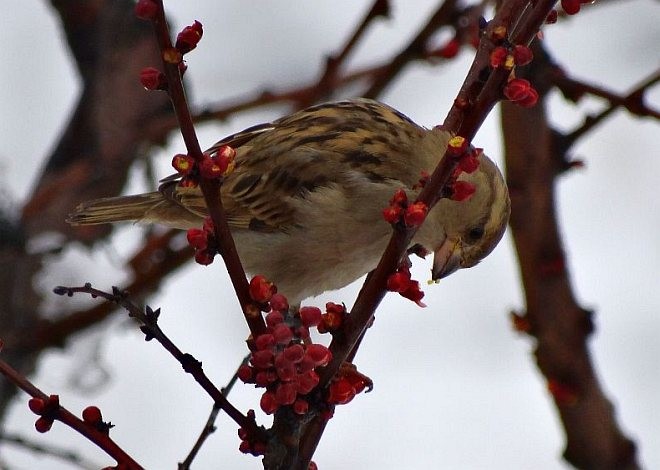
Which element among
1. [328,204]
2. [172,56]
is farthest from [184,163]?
[328,204]

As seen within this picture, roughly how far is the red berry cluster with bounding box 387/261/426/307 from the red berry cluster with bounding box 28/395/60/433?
881mm

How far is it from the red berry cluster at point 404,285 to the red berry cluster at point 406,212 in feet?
0.54

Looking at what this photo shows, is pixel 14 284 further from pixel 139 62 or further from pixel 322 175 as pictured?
pixel 322 175

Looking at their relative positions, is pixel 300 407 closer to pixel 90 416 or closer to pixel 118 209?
pixel 90 416

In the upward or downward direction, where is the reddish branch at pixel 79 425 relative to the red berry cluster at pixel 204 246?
downward

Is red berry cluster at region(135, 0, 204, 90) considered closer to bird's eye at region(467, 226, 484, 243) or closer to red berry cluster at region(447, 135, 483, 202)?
red berry cluster at region(447, 135, 483, 202)

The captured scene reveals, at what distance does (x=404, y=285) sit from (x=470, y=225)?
1.79m

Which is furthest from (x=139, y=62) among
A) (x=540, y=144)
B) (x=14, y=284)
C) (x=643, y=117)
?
(x=643, y=117)

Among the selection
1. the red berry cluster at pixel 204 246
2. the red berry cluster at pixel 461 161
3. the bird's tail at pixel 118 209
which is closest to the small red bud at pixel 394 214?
the red berry cluster at pixel 461 161

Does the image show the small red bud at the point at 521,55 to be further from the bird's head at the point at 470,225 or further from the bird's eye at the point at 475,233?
the bird's eye at the point at 475,233

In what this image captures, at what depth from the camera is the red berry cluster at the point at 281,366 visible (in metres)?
2.84

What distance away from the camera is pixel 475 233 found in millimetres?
4625

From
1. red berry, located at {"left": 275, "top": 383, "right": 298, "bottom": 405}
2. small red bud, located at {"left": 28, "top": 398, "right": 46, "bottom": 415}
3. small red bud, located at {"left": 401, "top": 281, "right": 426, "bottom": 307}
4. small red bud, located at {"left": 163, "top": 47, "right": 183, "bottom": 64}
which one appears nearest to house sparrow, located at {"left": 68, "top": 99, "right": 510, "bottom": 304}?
small red bud, located at {"left": 401, "top": 281, "right": 426, "bottom": 307}

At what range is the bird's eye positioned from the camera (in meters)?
4.60
